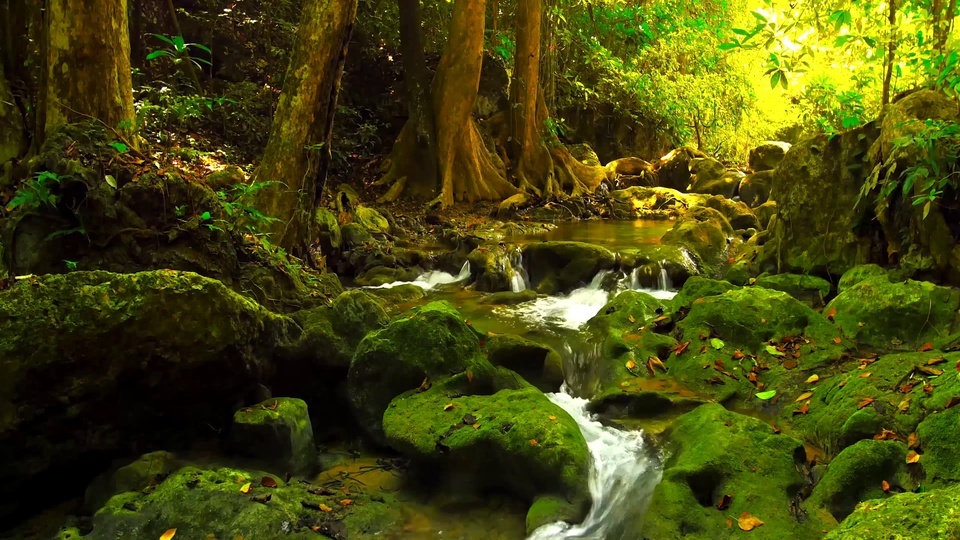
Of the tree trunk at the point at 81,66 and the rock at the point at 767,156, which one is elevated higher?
the tree trunk at the point at 81,66

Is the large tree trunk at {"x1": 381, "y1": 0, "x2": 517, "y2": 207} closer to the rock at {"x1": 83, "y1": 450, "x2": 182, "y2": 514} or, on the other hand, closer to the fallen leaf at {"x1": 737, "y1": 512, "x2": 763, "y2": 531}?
the rock at {"x1": 83, "y1": 450, "x2": 182, "y2": 514}

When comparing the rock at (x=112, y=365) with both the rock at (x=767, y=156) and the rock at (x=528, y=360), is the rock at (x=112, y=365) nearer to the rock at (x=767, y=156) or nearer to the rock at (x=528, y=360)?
the rock at (x=528, y=360)

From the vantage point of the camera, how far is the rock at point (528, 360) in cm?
561

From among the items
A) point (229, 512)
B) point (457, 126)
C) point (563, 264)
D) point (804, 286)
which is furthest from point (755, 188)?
point (229, 512)

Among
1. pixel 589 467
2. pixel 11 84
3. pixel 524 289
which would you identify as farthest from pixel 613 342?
pixel 11 84

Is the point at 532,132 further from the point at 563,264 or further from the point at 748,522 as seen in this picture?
the point at 748,522

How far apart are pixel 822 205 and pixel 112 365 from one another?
312 inches

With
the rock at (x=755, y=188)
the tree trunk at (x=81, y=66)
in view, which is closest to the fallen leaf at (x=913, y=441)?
the tree trunk at (x=81, y=66)

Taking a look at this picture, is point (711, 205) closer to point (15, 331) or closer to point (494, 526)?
point (494, 526)

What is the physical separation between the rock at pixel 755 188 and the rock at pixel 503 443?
54.0 feet

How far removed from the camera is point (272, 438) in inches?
163

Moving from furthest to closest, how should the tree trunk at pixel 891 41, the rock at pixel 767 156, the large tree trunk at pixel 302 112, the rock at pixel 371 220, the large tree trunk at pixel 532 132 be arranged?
the rock at pixel 767 156
the large tree trunk at pixel 532 132
the rock at pixel 371 220
the large tree trunk at pixel 302 112
the tree trunk at pixel 891 41

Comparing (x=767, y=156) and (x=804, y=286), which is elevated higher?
(x=767, y=156)

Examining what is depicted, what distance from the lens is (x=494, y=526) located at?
382cm
